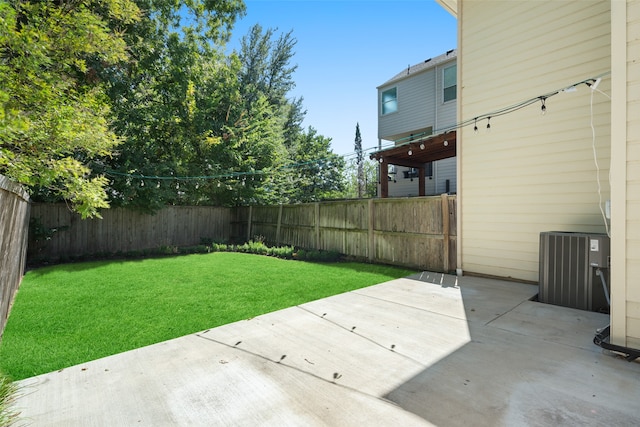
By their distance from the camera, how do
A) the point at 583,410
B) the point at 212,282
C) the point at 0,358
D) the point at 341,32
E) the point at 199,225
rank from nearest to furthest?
the point at 583,410
the point at 0,358
the point at 212,282
the point at 341,32
the point at 199,225

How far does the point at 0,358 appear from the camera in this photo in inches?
101

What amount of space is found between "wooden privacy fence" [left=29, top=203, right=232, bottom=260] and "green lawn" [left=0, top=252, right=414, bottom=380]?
161cm

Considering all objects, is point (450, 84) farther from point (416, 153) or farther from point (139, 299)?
point (139, 299)

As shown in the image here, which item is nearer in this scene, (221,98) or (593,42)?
(593,42)

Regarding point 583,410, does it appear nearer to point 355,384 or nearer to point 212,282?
point 355,384

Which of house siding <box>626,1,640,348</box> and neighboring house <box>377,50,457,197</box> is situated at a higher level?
neighboring house <box>377,50,457,197</box>

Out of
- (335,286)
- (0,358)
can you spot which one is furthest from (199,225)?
(0,358)

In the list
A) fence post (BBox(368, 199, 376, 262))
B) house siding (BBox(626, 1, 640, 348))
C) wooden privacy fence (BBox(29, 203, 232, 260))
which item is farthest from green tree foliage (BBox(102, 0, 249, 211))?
house siding (BBox(626, 1, 640, 348))

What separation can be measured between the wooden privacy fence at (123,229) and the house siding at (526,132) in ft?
30.1

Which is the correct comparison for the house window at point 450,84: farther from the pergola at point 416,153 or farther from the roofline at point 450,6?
the roofline at point 450,6

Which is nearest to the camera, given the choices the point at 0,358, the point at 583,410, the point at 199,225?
the point at 583,410

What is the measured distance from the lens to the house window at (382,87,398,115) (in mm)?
12578

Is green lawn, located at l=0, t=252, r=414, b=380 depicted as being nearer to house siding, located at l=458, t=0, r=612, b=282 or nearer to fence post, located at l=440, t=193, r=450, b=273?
fence post, located at l=440, t=193, r=450, b=273

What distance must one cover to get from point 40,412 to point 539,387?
10.4 feet
